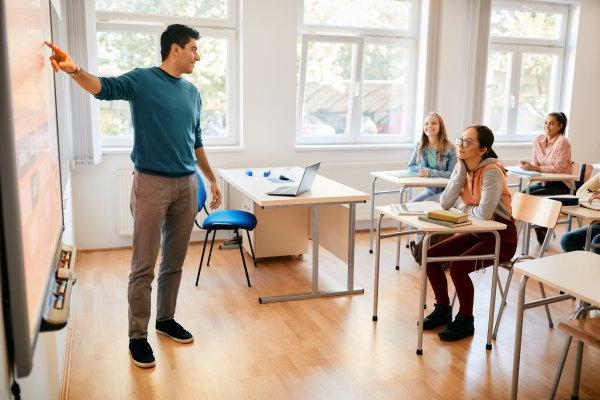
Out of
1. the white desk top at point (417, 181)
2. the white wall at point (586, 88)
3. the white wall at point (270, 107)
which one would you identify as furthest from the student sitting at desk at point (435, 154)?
the white wall at point (586, 88)

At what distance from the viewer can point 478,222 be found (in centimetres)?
319

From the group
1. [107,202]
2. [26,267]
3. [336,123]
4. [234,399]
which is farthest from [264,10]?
[26,267]

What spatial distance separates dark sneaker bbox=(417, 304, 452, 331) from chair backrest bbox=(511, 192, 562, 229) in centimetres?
74

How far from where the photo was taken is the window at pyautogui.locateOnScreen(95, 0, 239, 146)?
5.02 meters

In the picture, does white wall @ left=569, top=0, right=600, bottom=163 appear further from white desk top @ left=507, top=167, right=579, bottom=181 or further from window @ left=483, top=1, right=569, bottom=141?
white desk top @ left=507, top=167, right=579, bottom=181

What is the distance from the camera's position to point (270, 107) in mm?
5500

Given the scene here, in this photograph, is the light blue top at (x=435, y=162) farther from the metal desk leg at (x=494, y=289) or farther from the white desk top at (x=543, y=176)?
the metal desk leg at (x=494, y=289)

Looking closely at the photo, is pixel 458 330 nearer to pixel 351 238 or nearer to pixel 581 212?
pixel 351 238

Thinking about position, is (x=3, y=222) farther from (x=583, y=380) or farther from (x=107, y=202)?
(x=107, y=202)

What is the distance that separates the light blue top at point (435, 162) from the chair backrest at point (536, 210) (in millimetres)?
1253

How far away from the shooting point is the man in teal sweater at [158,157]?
2766 millimetres

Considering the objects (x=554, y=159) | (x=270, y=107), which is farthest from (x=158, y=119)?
(x=554, y=159)

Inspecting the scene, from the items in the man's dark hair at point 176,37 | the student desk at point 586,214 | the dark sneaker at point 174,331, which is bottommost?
the dark sneaker at point 174,331

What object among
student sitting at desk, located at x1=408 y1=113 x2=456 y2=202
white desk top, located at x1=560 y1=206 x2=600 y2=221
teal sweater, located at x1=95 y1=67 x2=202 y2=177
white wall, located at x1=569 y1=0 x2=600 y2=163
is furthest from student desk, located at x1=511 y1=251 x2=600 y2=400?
white wall, located at x1=569 y1=0 x2=600 y2=163
